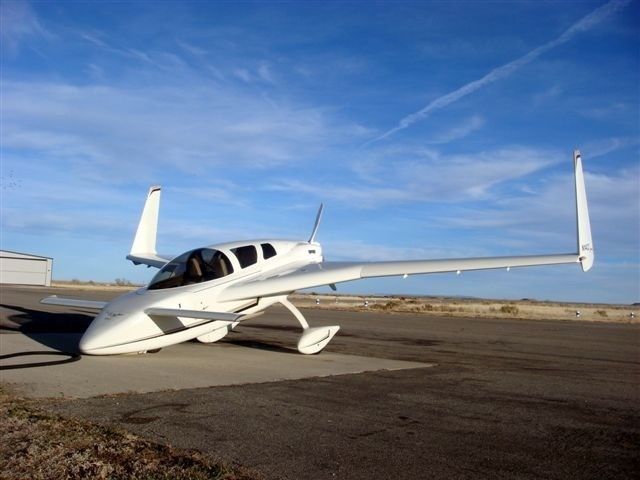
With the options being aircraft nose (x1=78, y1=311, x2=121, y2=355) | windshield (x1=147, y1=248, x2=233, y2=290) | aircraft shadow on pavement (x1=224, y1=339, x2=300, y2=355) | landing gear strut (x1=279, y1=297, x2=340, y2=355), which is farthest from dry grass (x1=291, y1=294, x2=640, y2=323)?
aircraft nose (x1=78, y1=311, x2=121, y2=355)

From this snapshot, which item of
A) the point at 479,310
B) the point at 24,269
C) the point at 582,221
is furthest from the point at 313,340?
the point at 24,269

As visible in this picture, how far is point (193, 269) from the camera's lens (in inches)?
550

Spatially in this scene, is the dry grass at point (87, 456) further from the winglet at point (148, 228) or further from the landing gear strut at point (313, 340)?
the winglet at point (148, 228)

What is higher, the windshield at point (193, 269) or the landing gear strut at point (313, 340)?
the windshield at point (193, 269)

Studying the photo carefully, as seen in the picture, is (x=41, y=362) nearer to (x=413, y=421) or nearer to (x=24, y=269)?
(x=413, y=421)

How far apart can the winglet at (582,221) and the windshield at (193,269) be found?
8.39m

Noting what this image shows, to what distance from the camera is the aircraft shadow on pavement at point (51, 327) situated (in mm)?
14572

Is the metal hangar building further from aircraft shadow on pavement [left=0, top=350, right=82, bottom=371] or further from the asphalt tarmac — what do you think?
the asphalt tarmac

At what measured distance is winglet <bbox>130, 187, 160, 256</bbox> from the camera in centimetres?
2131

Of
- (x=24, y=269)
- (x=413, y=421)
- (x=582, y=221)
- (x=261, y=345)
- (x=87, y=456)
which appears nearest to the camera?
(x=87, y=456)

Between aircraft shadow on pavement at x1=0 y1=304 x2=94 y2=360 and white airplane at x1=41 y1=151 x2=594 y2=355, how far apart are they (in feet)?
3.57

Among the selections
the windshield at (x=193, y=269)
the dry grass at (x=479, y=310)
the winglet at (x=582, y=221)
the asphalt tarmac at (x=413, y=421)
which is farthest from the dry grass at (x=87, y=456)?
the dry grass at (x=479, y=310)

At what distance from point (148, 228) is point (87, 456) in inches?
663

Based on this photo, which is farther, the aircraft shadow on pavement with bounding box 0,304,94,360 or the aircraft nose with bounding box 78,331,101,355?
the aircraft shadow on pavement with bounding box 0,304,94,360
